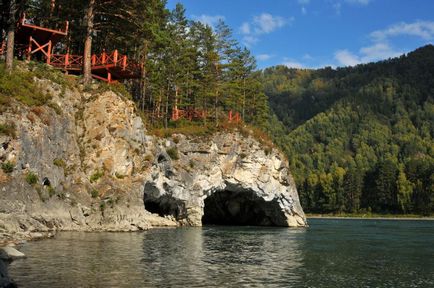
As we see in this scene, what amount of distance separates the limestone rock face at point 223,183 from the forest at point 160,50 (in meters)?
5.96

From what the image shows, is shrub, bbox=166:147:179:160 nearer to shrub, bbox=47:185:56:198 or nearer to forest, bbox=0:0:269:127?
forest, bbox=0:0:269:127

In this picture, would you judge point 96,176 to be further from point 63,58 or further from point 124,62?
point 63,58

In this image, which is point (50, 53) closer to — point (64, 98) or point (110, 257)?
point (64, 98)

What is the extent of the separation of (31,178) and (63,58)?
815 inches

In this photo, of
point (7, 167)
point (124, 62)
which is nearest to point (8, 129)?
point (7, 167)

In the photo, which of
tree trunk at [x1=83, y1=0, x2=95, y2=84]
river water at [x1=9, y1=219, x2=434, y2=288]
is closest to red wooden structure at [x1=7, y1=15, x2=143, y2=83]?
tree trunk at [x1=83, y1=0, x2=95, y2=84]

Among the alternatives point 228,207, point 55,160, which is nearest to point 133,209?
point 55,160

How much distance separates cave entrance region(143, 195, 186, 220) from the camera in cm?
6062

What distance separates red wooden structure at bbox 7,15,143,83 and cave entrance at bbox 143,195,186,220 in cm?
1767

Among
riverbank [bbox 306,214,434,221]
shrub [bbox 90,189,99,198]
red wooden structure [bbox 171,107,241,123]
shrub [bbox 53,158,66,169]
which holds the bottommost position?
riverbank [bbox 306,214,434,221]

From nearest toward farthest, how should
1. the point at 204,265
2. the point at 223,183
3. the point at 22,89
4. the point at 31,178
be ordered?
the point at 204,265 → the point at 31,178 → the point at 22,89 → the point at 223,183

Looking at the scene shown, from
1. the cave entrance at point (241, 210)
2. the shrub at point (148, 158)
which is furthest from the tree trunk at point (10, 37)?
the cave entrance at point (241, 210)

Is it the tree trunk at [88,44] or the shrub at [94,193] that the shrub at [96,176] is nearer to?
the shrub at [94,193]

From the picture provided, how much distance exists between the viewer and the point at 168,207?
62.2 meters
